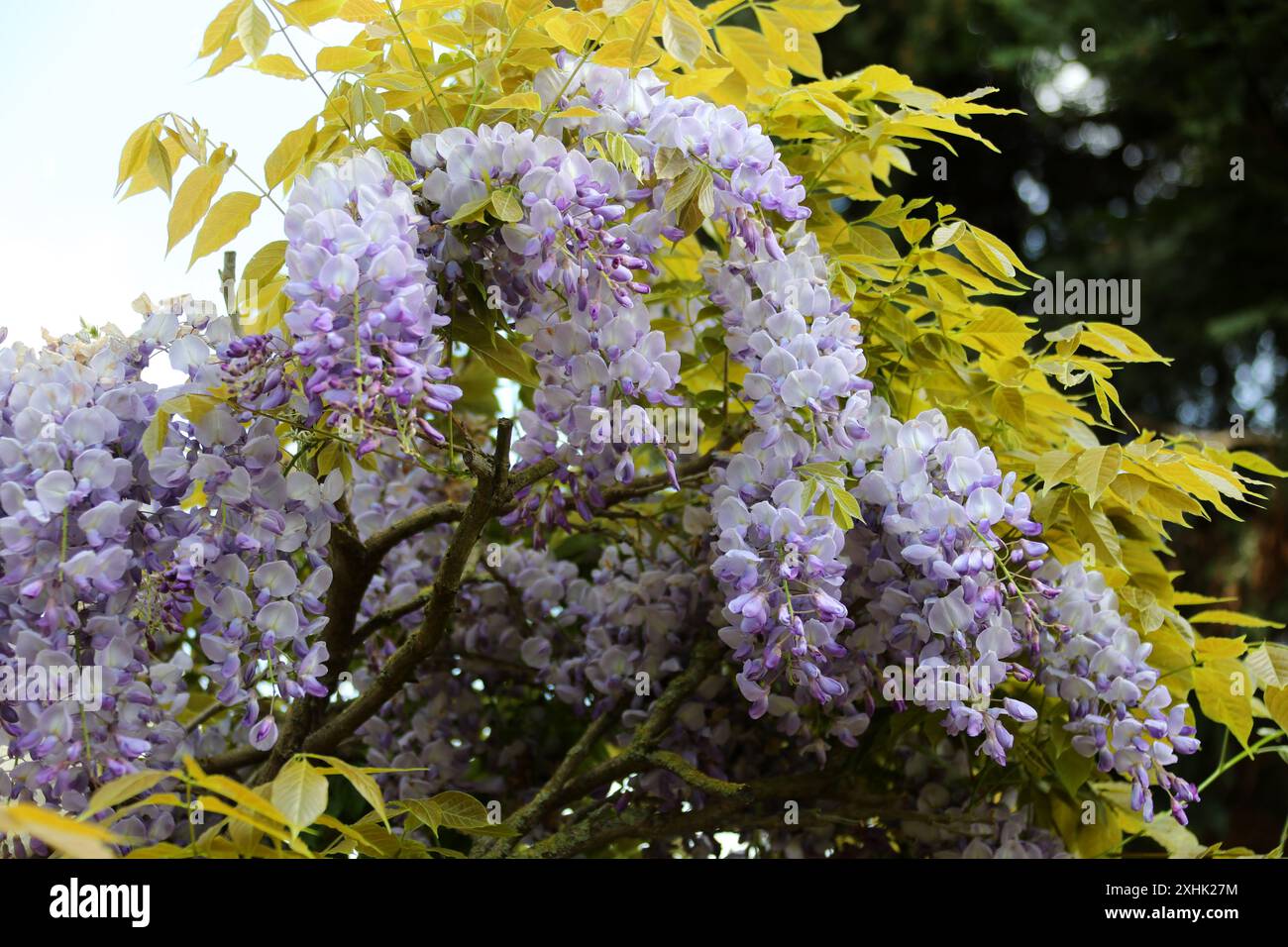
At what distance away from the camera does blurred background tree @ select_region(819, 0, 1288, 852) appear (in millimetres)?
2855

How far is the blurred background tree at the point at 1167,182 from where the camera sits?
112 inches

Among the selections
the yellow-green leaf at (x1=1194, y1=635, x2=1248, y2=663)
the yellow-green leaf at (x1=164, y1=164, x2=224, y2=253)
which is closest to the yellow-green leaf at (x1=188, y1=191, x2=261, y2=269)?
the yellow-green leaf at (x1=164, y1=164, x2=224, y2=253)

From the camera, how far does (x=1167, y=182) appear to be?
160 inches

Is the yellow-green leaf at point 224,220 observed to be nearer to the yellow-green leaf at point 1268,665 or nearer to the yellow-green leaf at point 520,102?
the yellow-green leaf at point 520,102

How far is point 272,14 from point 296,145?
7 centimetres

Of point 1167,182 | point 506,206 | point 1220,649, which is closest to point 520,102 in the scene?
point 506,206

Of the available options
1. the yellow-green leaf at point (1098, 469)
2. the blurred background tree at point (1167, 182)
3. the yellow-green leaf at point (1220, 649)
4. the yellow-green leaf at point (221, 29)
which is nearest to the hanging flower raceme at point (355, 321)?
the yellow-green leaf at point (221, 29)

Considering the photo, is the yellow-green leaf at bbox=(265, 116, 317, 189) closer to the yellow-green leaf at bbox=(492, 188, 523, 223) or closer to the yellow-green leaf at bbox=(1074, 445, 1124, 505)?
the yellow-green leaf at bbox=(492, 188, 523, 223)

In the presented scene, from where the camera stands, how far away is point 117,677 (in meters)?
0.54

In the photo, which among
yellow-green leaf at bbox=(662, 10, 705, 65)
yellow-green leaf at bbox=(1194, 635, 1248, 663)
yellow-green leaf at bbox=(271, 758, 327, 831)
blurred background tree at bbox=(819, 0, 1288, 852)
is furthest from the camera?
blurred background tree at bbox=(819, 0, 1288, 852)

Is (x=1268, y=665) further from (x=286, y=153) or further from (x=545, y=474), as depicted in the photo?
(x=286, y=153)

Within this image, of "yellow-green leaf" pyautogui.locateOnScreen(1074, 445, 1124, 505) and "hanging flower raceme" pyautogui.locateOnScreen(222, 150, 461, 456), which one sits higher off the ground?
"hanging flower raceme" pyautogui.locateOnScreen(222, 150, 461, 456)
